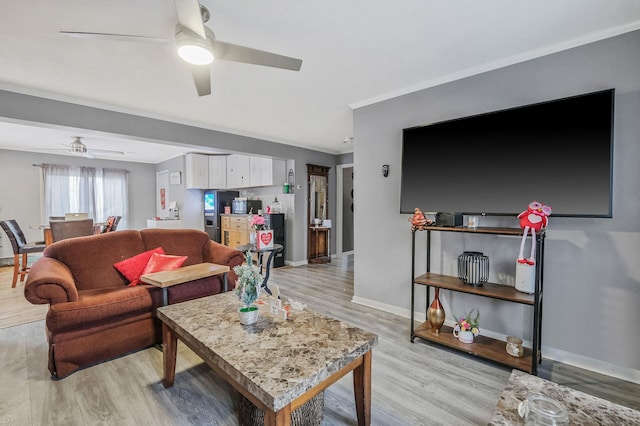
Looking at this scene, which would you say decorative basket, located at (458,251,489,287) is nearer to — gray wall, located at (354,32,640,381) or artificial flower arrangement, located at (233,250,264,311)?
gray wall, located at (354,32,640,381)

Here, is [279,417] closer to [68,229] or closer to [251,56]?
[251,56]

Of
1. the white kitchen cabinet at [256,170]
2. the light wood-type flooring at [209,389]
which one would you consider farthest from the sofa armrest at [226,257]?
the white kitchen cabinet at [256,170]

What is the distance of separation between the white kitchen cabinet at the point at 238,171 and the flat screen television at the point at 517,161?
4330mm

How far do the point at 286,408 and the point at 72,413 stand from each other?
4.98 ft

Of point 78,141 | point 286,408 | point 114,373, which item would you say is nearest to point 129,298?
point 114,373

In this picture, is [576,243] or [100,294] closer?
[576,243]

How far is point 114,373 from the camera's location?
210cm

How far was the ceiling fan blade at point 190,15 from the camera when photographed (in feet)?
4.58

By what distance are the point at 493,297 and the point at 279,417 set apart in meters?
1.77

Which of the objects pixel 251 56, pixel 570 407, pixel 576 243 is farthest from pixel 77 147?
pixel 576 243

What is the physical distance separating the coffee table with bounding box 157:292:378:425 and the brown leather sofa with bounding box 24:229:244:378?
680 millimetres

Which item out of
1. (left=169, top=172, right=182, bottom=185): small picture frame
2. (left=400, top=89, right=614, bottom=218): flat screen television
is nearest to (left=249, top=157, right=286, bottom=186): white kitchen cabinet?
(left=169, top=172, right=182, bottom=185): small picture frame

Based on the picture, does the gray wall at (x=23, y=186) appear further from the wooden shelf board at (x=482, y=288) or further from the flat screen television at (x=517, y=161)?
the wooden shelf board at (x=482, y=288)

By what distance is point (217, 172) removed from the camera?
22.3 feet
